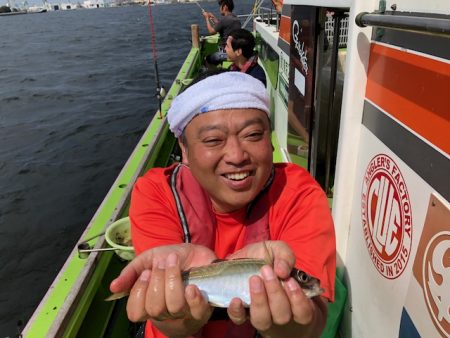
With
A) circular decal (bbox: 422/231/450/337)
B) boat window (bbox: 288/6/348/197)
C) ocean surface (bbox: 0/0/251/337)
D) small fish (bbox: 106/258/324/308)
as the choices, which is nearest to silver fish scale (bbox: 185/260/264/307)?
small fish (bbox: 106/258/324/308)

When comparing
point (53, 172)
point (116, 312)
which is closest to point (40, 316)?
point (116, 312)

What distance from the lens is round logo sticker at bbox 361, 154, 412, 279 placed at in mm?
2008

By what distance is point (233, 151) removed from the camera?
1896 mm

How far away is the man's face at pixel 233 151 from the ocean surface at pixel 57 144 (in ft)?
20.6

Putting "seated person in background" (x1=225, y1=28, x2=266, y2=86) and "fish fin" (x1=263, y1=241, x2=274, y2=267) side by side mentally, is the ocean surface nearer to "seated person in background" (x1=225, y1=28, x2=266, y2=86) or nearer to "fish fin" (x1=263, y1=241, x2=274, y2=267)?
"seated person in background" (x1=225, y1=28, x2=266, y2=86)

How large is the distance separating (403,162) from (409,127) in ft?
0.61

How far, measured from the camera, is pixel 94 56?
92.0 ft

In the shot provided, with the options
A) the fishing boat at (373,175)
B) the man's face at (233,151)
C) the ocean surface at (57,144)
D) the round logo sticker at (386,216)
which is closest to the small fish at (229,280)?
the man's face at (233,151)

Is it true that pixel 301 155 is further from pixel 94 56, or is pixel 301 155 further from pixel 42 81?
pixel 94 56

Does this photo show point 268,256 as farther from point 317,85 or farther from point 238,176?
point 317,85

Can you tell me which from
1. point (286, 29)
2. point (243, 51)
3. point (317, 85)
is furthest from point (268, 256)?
point (243, 51)

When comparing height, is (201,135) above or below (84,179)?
above

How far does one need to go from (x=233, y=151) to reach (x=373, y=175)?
1001mm

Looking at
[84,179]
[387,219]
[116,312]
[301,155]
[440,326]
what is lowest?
[84,179]
